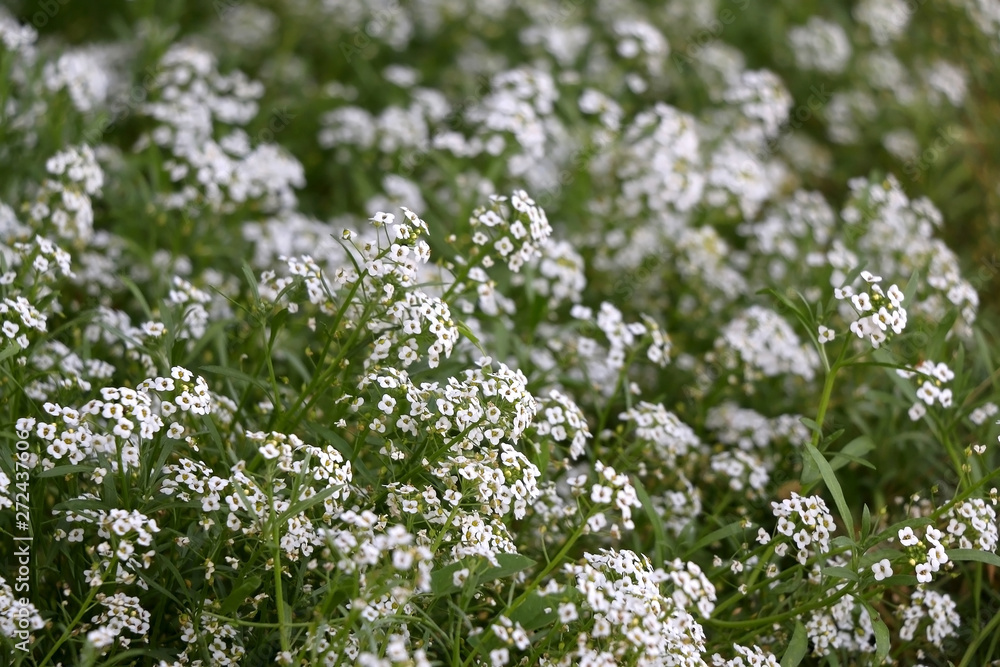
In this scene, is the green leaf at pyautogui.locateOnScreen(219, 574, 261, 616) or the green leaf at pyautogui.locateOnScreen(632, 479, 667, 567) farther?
the green leaf at pyautogui.locateOnScreen(632, 479, 667, 567)

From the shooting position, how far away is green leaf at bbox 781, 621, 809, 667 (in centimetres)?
345

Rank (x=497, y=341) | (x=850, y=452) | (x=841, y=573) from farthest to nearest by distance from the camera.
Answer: (x=497, y=341), (x=850, y=452), (x=841, y=573)

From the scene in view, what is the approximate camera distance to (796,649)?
3.48 m

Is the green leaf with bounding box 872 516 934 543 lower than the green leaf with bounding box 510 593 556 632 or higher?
higher

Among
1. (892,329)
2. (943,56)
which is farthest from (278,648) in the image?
(943,56)

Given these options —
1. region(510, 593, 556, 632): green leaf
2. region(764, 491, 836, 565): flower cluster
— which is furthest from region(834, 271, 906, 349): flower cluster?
region(510, 593, 556, 632): green leaf

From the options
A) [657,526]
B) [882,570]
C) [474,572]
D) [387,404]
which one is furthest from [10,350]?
[882,570]

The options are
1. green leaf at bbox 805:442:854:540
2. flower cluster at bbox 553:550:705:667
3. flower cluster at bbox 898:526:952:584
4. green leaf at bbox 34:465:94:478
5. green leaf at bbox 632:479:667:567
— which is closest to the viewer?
flower cluster at bbox 553:550:705:667

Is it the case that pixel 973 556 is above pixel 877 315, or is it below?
below

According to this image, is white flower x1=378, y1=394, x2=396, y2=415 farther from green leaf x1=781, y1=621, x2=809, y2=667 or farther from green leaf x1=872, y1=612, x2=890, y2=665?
green leaf x1=872, y1=612, x2=890, y2=665

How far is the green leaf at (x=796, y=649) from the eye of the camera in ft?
11.3

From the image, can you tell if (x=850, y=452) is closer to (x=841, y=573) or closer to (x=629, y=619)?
(x=841, y=573)

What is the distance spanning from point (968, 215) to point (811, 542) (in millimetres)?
4545

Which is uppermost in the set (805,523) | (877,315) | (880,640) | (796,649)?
(877,315)
